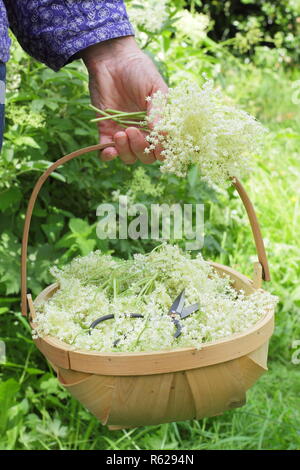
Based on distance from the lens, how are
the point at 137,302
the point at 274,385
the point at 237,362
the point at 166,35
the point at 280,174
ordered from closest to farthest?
the point at 237,362, the point at 137,302, the point at 274,385, the point at 166,35, the point at 280,174

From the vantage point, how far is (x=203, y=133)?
1036 millimetres

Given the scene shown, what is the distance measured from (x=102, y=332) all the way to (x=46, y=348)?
0.10 metres

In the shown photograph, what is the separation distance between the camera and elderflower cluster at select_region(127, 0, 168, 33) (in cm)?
205

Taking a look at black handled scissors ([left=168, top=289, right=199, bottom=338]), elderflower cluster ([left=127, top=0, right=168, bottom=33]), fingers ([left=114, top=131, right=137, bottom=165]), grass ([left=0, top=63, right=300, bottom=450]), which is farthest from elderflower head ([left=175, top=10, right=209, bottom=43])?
black handled scissors ([left=168, top=289, right=199, bottom=338])

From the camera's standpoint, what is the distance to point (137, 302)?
3.73 feet

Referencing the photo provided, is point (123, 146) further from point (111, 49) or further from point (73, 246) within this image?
point (73, 246)

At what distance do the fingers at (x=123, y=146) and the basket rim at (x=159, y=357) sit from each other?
0.39 meters

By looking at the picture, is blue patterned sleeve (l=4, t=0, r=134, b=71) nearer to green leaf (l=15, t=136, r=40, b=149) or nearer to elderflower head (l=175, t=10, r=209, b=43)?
green leaf (l=15, t=136, r=40, b=149)

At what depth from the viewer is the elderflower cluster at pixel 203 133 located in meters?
1.03

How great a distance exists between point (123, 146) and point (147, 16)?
1.04m

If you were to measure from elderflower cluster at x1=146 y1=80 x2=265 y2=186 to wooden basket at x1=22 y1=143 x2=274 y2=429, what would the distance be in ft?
0.93

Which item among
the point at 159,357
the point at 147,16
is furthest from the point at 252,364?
the point at 147,16
